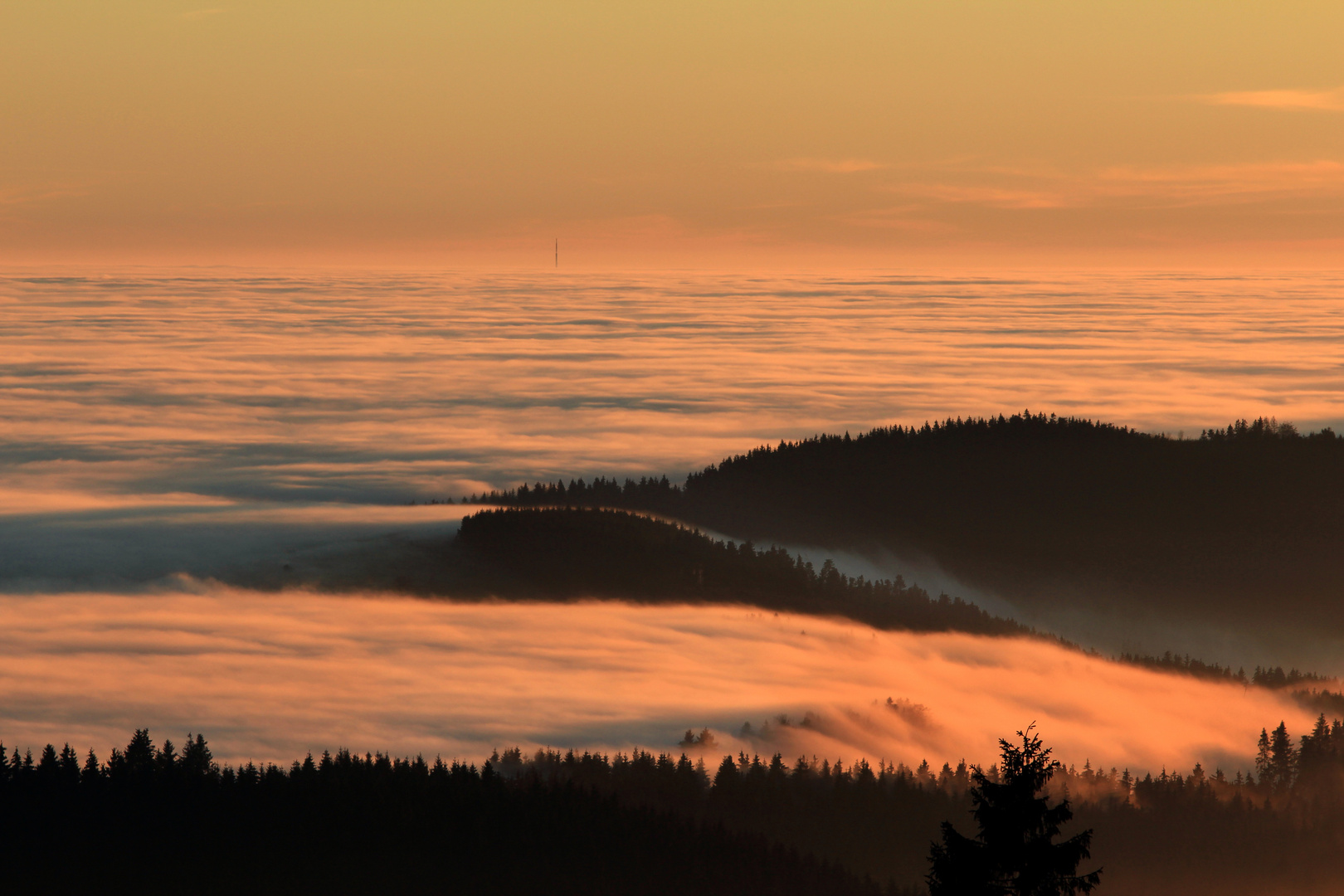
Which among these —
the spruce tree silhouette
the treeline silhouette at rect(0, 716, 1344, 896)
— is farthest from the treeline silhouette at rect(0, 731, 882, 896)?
the spruce tree silhouette

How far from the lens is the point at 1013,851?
2283 cm

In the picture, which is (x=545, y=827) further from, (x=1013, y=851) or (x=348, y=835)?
(x=1013, y=851)

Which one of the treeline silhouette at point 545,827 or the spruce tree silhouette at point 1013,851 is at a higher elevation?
the spruce tree silhouette at point 1013,851

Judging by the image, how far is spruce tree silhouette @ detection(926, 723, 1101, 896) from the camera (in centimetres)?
2262

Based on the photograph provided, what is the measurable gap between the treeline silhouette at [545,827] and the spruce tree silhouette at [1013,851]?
318 feet

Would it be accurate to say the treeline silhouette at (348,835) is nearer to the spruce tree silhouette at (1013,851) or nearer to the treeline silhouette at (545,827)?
the treeline silhouette at (545,827)

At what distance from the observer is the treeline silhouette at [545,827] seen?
118312 millimetres

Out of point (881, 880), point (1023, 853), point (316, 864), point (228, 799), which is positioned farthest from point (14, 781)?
point (1023, 853)

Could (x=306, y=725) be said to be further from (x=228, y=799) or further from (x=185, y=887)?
(x=185, y=887)

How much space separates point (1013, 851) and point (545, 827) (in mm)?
112711

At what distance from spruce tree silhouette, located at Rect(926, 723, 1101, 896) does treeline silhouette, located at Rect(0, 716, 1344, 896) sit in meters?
97.0

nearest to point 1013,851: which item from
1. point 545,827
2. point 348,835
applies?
point 348,835

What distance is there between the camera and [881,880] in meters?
141

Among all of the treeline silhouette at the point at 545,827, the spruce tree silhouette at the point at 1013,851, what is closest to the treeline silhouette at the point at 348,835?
the treeline silhouette at the point at 545,827
